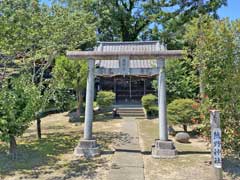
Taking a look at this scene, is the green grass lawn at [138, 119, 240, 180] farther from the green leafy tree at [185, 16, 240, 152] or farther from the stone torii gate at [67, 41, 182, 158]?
the green leafy tree at [185, 16, 240, 152]

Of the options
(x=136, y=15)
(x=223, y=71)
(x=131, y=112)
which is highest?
(x=136, y=15)

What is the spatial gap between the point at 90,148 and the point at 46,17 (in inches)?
212

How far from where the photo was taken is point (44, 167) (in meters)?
7.78

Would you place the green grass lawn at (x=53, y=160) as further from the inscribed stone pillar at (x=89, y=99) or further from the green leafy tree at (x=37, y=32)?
the green leafy tree at (x=37, y=32)

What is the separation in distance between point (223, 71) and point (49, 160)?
5509 mm

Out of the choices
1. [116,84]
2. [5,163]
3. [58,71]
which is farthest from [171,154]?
[116,84]

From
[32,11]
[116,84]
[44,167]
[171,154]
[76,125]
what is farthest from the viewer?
[116,84]

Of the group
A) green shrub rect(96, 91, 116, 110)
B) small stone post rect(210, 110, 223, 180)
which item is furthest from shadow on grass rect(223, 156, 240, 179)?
green shrub rect(96, 91, 116, 110)

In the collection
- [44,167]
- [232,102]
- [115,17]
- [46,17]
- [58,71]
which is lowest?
[44,167]

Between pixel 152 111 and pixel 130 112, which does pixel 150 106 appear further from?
pixel 130 112

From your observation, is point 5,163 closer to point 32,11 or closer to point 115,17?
point 32,11

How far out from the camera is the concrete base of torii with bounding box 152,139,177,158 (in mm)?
8727

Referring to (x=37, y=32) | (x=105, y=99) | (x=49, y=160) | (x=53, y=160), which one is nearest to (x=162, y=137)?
(x=53, y=160)

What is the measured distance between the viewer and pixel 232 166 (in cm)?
786
